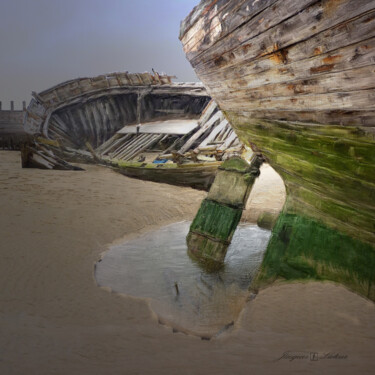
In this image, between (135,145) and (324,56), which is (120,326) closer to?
(324,56)

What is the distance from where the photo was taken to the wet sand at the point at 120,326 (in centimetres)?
222

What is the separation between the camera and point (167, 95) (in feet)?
35.4

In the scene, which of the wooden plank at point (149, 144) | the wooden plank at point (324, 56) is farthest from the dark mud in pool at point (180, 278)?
the wooden plank at point (149, 144)

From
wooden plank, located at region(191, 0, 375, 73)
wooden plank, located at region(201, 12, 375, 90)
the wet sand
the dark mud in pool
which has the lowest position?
the dark mud in pool

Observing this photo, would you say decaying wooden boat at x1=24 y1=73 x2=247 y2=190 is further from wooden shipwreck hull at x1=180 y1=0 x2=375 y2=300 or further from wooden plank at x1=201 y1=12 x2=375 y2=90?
wooden plank at x1=201 y1=12 x2=375 y2=90

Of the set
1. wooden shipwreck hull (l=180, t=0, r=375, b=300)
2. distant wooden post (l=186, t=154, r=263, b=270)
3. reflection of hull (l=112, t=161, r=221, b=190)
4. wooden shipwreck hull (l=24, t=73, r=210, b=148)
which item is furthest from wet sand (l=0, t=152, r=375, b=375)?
wooden shipwreck hull (l=24, t=73, r=210, b=148)

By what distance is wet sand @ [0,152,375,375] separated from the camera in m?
2.22

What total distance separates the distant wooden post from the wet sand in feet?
3.50

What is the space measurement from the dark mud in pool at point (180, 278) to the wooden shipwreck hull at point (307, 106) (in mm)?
513

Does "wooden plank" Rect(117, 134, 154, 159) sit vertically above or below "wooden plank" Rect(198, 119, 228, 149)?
below

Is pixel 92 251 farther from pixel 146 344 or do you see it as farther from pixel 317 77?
pixel 317 77

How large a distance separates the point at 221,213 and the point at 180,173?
3.24m

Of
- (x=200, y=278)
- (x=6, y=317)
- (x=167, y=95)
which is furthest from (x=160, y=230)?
(x=167, y=95)

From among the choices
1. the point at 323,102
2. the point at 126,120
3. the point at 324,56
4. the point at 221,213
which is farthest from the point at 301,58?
the point at 126,120
